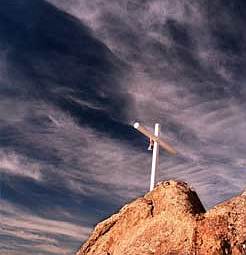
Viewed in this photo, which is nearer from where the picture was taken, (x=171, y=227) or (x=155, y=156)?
(x=171, y=227)

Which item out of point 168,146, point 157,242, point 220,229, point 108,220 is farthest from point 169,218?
point 168,146

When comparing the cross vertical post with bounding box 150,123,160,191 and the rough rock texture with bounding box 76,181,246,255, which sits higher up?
the cross vertical post with bounding box 150,123,160,191

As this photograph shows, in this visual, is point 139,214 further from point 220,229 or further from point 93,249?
point 220,229

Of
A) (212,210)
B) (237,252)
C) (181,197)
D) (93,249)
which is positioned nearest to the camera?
(237,252)

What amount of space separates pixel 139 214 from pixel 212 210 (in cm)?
712

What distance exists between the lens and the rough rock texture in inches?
1271

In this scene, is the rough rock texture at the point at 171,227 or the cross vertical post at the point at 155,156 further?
the cross vertical post at the point at 155,156

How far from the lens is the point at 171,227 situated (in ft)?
116

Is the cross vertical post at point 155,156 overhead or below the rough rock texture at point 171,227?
overhead

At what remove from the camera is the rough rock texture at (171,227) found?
32281 mm

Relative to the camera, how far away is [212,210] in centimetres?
3434

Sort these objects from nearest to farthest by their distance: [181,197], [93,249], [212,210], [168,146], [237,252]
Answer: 1. [237,252]
2. [212,210]
3. [181,197]
4. [93,249]
5. [168,146]

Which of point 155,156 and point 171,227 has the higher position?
point 155,156

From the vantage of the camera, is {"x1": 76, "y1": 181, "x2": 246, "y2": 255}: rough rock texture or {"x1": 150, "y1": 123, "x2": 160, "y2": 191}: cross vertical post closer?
{"x1": 76, "y1": 181, "x2": 246, "y2": 255}: rough rock texture
